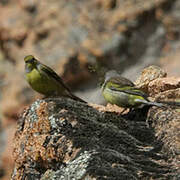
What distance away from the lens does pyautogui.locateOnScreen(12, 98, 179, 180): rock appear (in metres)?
5.75

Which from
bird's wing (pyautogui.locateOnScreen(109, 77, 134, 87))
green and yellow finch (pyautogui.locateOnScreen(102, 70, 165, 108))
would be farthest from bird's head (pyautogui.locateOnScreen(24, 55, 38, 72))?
bird's wing (pyautogui.locateOnScreen(109, 77, 134, 87))

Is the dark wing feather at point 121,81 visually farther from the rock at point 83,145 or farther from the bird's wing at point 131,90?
the rock at point 83,145

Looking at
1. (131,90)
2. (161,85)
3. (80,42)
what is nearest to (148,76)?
(161,85)

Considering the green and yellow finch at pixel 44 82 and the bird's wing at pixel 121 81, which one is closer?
the bird's wing at pixel 121 81

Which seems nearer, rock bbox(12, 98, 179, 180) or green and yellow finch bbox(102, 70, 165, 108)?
rock bbox(12, 98, 179, 180)

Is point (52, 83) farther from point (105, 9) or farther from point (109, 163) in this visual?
point (105, 9)

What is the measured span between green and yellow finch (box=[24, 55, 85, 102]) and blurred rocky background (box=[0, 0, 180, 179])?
179 inches

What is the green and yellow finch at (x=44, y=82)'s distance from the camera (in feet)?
31.6

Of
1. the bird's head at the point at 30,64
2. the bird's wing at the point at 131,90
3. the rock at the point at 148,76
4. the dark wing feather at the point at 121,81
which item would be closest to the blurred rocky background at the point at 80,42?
the bird's head at the point at 30,64

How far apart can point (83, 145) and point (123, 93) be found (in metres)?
2.33

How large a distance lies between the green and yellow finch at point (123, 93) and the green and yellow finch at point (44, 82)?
1105 mm

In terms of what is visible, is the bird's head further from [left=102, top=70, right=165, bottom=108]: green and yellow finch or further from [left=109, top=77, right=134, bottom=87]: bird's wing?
[left=109, top=77, right=134, bottom=87]: bird's wing

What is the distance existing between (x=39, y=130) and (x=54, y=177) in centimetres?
113

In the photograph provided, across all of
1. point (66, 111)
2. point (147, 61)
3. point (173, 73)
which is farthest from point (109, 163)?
point (147, 61)
